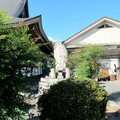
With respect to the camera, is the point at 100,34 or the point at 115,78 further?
the point at 100,34

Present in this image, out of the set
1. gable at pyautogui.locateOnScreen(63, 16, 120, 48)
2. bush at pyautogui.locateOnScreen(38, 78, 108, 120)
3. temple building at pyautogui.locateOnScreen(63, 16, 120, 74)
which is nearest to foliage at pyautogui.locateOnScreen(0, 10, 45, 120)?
bush at pyautogui.locateOnScreen(38, 78, 108, 120)

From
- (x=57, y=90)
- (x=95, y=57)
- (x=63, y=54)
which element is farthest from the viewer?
(x=63, y=54)

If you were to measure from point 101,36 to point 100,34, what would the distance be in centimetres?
24

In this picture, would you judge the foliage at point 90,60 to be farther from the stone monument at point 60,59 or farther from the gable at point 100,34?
the gable at point 100,34

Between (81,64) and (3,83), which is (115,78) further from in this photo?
(3,83)

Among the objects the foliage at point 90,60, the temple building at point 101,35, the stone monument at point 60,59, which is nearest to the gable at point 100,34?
the temple building at point 101,35

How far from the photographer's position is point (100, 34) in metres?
12.8

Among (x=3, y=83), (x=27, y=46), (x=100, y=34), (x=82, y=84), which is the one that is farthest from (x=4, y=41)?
(x=100, y=34)

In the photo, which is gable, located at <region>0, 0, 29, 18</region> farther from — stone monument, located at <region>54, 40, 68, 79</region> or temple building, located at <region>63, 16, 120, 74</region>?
stone monument, located at <region>54, 40, 68, 79</region>

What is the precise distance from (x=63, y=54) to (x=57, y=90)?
5.96 metres

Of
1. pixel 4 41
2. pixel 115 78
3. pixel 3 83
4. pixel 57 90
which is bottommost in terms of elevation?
pixel 115 78

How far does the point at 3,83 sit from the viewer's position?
204 cm

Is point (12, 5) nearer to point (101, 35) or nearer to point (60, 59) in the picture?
point (60, 59)

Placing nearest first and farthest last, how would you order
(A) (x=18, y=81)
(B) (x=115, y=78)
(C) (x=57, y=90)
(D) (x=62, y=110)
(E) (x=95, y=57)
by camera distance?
(A) (x=18, y=81), (D) (x=62, y=110), (C) (x=57, y=90), (E) (x=95, y=57), (B) (x=115, y=78)
